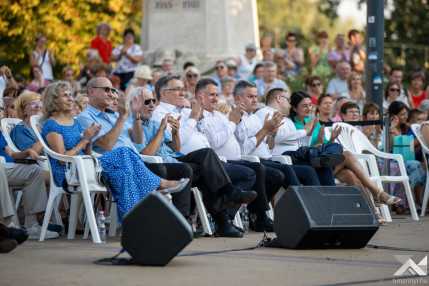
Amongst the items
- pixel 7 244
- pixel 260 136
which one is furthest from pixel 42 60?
pixel 7 244

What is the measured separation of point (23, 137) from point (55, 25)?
16.8m

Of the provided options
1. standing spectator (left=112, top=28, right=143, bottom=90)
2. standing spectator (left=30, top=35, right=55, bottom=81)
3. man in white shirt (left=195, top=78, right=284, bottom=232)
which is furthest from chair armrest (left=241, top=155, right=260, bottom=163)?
standing spectator (left=112, top=28, right=143, bottom=90)

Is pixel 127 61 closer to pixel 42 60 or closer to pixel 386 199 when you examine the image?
pixel 42 60

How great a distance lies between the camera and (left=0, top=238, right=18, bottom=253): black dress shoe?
9.23 m

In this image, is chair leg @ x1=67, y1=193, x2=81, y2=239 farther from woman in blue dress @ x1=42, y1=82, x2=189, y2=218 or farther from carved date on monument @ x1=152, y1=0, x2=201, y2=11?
carved date on monument @ x1=152, y1=0, x2=201, y2=11

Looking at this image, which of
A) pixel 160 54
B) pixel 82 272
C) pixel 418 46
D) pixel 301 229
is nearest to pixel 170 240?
pixel 82 272

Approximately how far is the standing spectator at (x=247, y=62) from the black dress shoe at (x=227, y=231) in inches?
354

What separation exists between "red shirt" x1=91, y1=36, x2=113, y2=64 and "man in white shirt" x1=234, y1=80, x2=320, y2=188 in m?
7.47

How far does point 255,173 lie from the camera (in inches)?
466

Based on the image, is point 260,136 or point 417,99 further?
point 417,99

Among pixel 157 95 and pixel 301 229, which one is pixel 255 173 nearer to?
pixel 157 95

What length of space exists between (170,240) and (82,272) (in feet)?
2.14

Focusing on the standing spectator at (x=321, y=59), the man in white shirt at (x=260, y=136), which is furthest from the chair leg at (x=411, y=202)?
the standing spectator at (x=321, y=59)

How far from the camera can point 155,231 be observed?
834 centimetres
